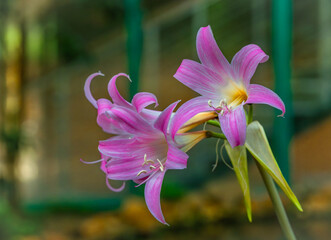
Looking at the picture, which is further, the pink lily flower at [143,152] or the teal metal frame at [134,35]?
the teal metal frame at [134,35]

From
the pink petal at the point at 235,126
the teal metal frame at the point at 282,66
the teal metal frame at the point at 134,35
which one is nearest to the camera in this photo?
the pink petal at the point at 235,126

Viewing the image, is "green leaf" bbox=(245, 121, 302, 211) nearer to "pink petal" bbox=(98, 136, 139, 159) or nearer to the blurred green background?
"pink petal" bbox=(98, 136, 139, 159)

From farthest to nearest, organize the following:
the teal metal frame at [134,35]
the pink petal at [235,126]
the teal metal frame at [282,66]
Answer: the teal metal frame at [134,35]
the teal metal frame at [282,66]
the pink petal at [235,126]

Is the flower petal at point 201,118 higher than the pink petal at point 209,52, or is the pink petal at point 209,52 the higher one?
the pink petal at point 209,52

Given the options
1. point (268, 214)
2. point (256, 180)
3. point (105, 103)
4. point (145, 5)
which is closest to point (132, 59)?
point (145, 5)

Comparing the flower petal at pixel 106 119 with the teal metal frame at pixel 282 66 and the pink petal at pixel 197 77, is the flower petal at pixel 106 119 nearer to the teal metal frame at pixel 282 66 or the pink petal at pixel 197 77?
the pink petal at pixel 197 77

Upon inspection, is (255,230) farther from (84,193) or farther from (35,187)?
(35,187)

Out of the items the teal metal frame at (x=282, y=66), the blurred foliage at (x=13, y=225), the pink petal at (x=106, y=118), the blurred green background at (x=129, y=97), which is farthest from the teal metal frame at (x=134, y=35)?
the pink petal at (x=106, y=118)

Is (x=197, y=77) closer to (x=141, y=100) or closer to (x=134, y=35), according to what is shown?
(x=141, y=100)
